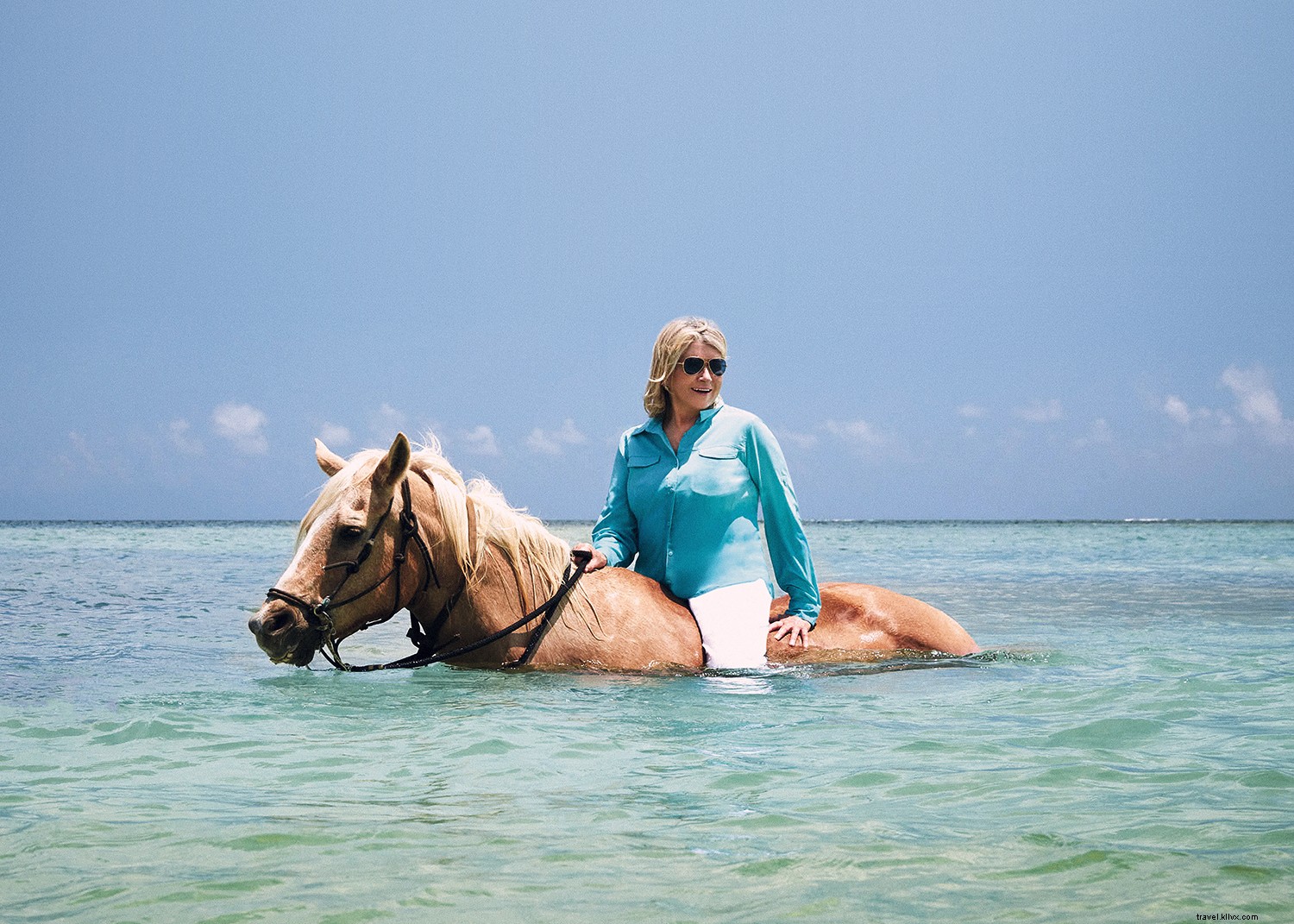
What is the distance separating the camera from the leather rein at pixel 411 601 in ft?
15.8

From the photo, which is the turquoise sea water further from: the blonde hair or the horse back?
the blonde hair

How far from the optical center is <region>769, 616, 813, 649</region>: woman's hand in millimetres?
5285

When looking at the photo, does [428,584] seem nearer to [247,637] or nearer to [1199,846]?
[1199,846]

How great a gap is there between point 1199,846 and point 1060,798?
0.54m

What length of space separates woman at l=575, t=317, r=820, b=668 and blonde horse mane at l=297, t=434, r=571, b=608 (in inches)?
11.4

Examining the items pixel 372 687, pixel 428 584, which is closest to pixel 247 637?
pixel 372 687

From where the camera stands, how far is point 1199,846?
9.48 feet

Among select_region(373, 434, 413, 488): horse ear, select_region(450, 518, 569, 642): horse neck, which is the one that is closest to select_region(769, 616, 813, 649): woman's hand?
select_region(450, 518, 569, 642): horse neck

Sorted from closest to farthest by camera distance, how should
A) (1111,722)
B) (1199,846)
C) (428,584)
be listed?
(1199,846), (1111,722), (428,584)

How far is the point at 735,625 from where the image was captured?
5.27m

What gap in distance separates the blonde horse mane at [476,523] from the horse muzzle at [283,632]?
1.34ft

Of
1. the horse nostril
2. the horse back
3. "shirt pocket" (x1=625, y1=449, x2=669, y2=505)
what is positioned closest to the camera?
A: the horse nostril

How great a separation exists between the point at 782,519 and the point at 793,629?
1.77 feet

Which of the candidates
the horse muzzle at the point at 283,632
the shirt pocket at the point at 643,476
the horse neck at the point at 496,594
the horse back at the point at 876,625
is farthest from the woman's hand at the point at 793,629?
the horse muzzle at the point at 283,632
